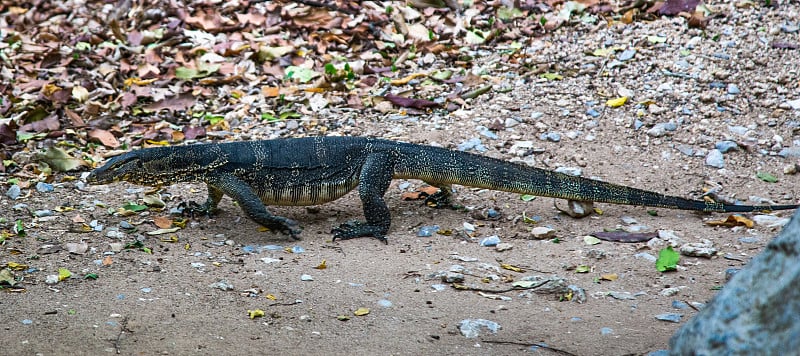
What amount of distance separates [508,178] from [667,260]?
1292 mm

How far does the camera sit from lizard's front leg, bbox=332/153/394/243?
18.0 feet

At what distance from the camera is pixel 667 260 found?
4.80m

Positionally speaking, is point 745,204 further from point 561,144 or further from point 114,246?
point 114,246

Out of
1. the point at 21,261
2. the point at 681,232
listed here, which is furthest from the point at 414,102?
the point at 21,261

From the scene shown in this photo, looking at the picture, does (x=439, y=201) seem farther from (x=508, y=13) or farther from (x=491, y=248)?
(x=508, y=13)

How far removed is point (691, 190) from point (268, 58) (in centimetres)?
456

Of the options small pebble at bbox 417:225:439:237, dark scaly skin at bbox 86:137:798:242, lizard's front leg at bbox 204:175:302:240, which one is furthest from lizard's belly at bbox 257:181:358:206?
small pebble at bbox 417:225:439:237

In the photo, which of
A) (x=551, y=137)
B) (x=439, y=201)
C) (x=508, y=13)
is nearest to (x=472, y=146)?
(x=551, y=137)

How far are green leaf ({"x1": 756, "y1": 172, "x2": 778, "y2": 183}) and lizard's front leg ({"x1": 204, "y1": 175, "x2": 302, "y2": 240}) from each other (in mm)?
3460

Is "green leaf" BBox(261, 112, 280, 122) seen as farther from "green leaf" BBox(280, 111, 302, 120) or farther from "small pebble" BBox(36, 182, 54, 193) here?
"small pebble" BBox(36, 182, 54, 193)

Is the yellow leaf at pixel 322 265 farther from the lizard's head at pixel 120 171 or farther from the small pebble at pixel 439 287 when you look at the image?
the lizard's head at pixel 120 171

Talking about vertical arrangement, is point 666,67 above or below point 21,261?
above

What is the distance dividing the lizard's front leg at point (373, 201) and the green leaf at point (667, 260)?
173 cm

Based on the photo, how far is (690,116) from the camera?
696cm
